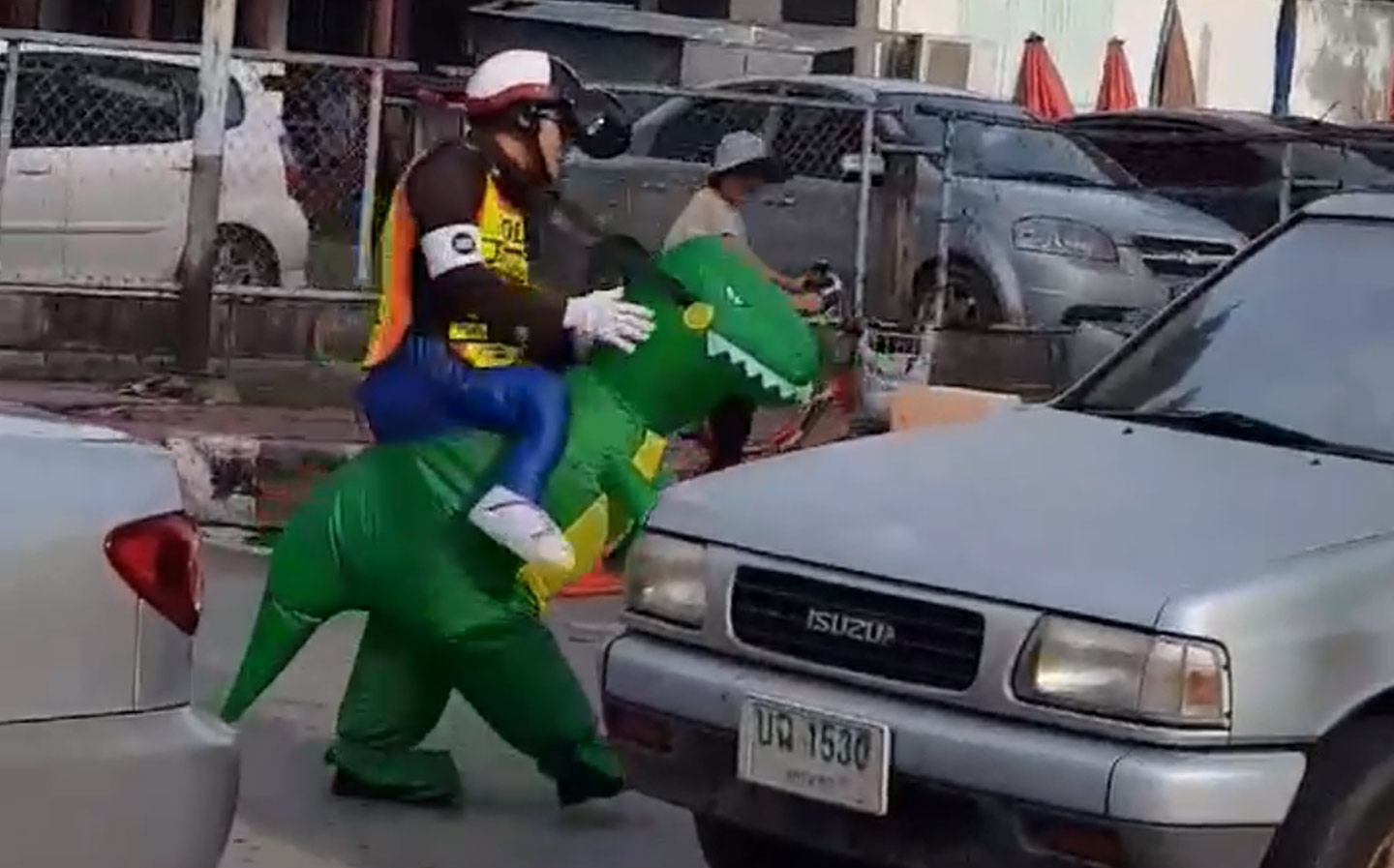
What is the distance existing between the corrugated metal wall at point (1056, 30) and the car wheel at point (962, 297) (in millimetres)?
13572

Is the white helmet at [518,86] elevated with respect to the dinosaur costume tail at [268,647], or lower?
elevated

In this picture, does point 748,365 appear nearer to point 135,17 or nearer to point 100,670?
point 100,670

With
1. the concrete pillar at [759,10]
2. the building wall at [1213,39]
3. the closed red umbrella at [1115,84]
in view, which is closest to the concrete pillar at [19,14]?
the concrete pillar at [759,10]

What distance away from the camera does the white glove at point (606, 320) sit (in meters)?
6.56

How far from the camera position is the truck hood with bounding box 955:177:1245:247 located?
15.0m

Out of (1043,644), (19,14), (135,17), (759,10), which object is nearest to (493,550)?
(1043,644)

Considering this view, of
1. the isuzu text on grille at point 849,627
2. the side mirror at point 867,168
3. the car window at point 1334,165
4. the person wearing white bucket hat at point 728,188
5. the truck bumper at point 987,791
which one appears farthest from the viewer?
the car window at point 1334,165

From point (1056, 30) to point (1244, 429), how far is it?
23.2m

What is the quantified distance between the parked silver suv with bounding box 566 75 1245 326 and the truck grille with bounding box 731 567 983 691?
9186 millimetres

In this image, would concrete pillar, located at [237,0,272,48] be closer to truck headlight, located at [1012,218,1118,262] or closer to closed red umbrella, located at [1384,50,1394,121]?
truck headlight, located at [1012,218,1118,262]

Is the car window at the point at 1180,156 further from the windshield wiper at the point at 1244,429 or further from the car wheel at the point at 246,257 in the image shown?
the windshield wiper at the point at 1244,429

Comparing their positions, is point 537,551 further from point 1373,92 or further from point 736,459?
point 1373,92

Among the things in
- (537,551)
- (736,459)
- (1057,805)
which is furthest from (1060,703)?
(736,459)

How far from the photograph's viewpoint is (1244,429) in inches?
235
